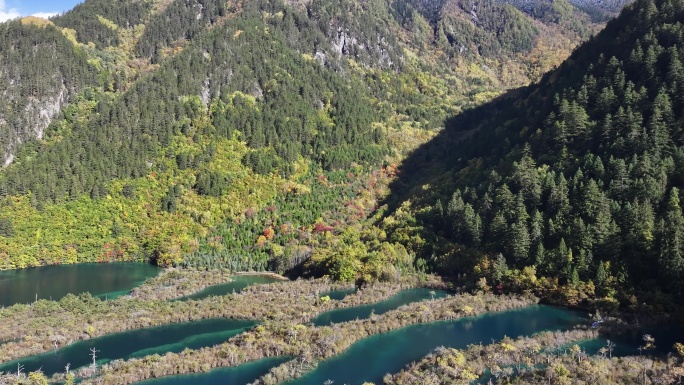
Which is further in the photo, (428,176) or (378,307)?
(428,176)

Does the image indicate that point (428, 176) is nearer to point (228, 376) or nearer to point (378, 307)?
point (378, 307)

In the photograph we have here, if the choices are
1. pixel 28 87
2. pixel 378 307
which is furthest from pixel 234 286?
pixel 28 87

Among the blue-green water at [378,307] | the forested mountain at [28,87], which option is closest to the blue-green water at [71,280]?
the blue-green water at [378,307]

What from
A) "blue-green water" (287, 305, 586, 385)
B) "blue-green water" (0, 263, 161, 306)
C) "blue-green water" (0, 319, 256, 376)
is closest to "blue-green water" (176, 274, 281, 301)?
"blue-green water" (0, 263, 161, 306)

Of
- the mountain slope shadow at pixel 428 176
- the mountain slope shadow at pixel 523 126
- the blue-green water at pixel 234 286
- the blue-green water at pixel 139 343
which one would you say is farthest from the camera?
the mountain slope shadow at pixel 428 176

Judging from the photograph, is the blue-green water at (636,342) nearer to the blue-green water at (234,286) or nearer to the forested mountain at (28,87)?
the blue-green water at (234,286)

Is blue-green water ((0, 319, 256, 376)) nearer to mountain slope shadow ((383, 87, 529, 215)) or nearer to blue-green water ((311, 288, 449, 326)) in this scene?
blue-green water ((311, 288, 449, 326))

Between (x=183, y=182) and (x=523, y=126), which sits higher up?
(x=523, y=126)
